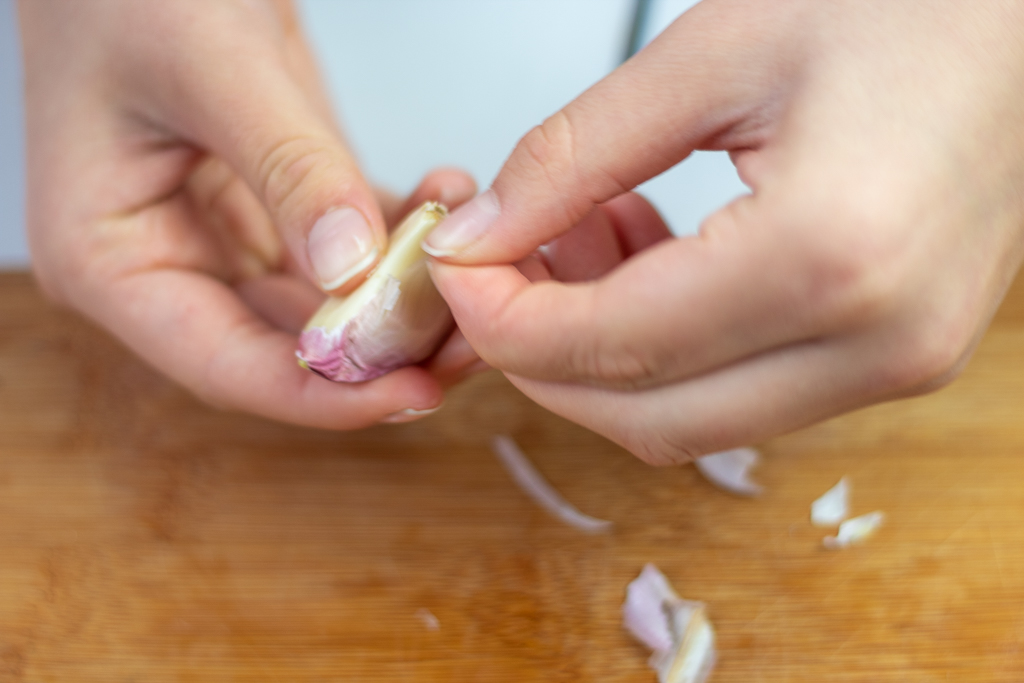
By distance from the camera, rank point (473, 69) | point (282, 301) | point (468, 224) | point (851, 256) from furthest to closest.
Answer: point (473, 69)
point (282, 301)
point (468, 224)
point (851, 256)

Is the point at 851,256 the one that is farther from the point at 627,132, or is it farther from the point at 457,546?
the point at 457,546

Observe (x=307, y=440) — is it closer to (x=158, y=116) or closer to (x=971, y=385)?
(x=158, y=116)

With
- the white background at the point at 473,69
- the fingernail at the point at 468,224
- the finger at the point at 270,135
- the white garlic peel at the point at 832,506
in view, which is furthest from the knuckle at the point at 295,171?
the white background at the point at 473,69

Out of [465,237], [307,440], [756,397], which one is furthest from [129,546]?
[756,397]

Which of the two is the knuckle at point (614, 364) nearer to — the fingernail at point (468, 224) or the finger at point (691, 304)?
the finger at point (691, 304)

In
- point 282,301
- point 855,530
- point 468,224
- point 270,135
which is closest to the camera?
point 468,224

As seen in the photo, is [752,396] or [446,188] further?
[446,188]

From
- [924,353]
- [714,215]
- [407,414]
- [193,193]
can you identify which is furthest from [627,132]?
[193,193]
